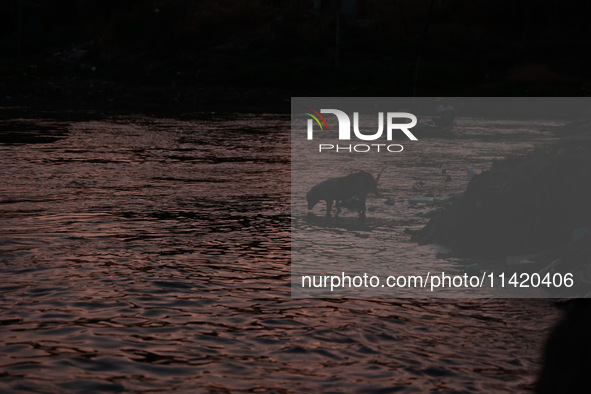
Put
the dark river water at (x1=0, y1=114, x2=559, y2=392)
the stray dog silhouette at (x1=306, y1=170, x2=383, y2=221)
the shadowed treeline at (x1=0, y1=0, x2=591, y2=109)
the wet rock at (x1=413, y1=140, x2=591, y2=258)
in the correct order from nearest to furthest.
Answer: the dark river water at (x1=0, y1=114, x2=559, y2=392) → the wet rock at (x1=413, y1=140, x2=591, y2=258) → the stray dog silhouette at (x1=306, y1=170, x2=383, y2=221) → the shadowed treeline at (x1=0, y1=0, x2=591, y2=109)

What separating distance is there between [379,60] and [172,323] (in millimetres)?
46552

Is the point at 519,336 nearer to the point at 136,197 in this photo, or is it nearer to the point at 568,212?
the point at 568,212

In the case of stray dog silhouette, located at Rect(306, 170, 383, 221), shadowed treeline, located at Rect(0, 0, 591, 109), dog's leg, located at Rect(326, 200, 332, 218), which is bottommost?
dog's leg, located at Rect(326, 200, 332, 218)

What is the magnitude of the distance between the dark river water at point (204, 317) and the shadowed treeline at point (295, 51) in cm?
3433

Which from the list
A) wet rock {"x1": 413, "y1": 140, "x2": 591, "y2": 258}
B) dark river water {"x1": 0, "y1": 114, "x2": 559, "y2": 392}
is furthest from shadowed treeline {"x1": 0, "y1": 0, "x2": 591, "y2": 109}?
dark river water {"x1": 0, "y1": 114, "x2": 559, "y2": 392}

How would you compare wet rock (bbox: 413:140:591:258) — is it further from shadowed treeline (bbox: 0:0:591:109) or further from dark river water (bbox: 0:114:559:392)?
shadowed treeline (bbox: 0:0:591:109)

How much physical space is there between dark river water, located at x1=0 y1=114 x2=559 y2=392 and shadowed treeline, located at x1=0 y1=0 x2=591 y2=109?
34330mm

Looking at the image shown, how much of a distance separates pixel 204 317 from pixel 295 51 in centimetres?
4733

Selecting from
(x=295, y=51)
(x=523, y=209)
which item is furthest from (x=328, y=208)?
(x=295, y=51)

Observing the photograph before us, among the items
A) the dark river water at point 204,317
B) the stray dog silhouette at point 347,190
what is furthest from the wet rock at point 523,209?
the stray dog silhouette at point 347,190

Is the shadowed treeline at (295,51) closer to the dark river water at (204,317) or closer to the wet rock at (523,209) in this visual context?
the wet rock at (523,209)

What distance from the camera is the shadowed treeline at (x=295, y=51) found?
1983 inches

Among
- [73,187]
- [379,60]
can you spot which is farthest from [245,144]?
[379,60]

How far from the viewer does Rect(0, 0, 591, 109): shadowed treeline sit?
5038cm
